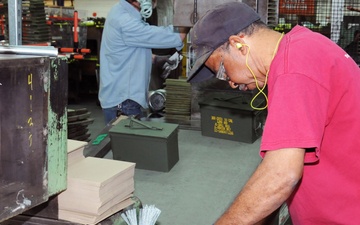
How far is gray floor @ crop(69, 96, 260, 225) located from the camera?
1.98 m

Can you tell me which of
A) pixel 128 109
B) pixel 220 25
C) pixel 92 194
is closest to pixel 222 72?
pixel 220 25

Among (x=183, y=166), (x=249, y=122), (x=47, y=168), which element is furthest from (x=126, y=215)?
(x=249, y=122)

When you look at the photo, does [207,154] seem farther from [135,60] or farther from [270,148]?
[270,148]

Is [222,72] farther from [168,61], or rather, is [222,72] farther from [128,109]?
[168,61]

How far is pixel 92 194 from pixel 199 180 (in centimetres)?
105

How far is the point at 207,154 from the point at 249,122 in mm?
434

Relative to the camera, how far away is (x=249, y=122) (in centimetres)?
310

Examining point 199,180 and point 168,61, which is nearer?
point 199,180

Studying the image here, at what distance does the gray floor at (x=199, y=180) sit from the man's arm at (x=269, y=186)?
0.76 meters

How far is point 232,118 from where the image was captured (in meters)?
3.17

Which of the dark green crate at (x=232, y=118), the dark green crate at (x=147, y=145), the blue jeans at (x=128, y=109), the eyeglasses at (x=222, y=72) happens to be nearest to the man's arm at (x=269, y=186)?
the eyeglasses at (x=222, y=72)

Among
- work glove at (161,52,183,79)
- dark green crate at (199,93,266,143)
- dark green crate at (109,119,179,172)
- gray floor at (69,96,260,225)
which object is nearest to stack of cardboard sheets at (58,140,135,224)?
gray floor at (69,96,260,225)

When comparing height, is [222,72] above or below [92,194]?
above

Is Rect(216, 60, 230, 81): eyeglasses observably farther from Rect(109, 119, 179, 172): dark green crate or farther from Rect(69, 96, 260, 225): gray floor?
Rect(109, 119, 179, 172): dark green crate
